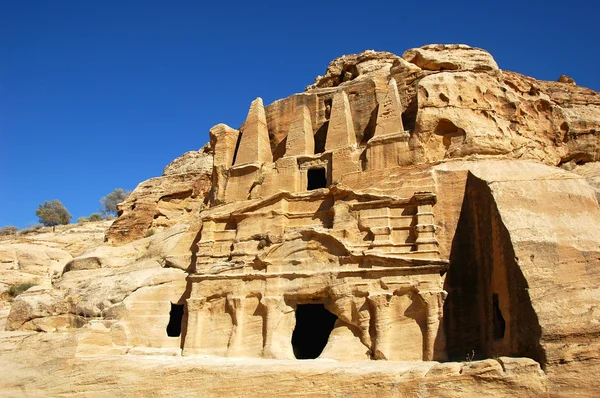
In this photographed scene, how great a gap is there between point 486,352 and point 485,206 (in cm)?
407

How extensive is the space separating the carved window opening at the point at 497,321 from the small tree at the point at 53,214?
53037 millimetres

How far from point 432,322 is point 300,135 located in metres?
11.5

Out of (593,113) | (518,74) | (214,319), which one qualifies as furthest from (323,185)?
(593,113)

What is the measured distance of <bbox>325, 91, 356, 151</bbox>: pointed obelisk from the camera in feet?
67.5

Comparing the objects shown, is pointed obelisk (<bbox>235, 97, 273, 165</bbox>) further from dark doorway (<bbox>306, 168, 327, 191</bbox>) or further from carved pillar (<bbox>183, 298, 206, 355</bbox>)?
carved pillar (<bbox>183, 298, 206, 355</bbox>)

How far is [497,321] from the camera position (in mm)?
12711

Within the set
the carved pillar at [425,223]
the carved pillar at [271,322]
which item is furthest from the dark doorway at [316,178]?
the carved pillar at [271,322]

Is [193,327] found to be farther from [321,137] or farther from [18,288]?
[18,288]

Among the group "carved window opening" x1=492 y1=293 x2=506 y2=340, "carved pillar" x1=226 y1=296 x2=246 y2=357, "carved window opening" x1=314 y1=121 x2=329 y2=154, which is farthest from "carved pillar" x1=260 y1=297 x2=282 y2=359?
"carved window opening" x1=314 y1=121 x2=329 y2=154

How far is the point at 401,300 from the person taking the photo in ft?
45.7

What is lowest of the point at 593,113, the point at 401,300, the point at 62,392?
the point at 62,392

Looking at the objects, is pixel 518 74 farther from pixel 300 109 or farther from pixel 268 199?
pixel 268 199

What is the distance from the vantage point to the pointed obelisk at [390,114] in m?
19.1

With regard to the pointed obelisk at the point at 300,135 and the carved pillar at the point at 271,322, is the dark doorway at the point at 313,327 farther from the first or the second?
the pointed obelisk at the point at 300,135
